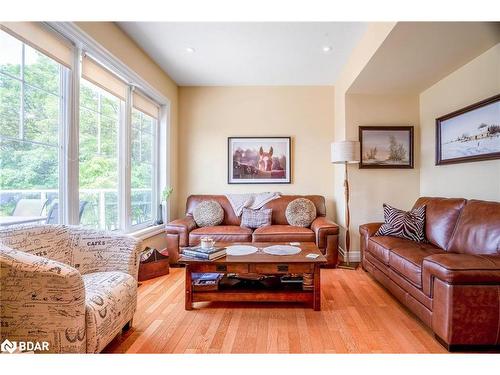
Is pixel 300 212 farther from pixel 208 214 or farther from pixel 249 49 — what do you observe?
pixel 249 49

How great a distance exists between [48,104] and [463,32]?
340 cm

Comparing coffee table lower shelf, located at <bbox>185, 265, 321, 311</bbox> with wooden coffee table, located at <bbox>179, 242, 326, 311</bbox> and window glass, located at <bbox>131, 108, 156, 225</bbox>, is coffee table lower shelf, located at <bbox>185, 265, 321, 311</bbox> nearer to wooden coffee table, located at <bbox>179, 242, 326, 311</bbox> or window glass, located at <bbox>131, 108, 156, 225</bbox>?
wooden coffee table, located at <bbox>179, 242, 326, 311</bbox>

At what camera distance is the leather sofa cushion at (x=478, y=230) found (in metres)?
2.10

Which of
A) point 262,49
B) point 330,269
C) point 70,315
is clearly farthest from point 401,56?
point 70,315

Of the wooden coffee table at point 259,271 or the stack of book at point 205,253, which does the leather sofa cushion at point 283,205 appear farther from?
the stack of book at point 205,253

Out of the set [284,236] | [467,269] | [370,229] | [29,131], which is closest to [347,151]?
[370,229]

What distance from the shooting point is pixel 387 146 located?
374cm

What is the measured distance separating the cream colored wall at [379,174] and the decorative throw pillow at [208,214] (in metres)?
1.86

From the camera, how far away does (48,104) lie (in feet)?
7.00

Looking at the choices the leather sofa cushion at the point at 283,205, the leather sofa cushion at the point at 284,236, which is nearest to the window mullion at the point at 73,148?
the leather sofa cushion at the point at 284,236

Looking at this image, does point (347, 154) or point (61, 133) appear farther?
point (347, 154)

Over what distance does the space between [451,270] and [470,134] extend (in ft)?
6.04

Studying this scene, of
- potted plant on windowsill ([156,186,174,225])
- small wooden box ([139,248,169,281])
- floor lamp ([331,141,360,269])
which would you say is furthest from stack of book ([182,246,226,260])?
floor lamp ([331,141,360,269])
